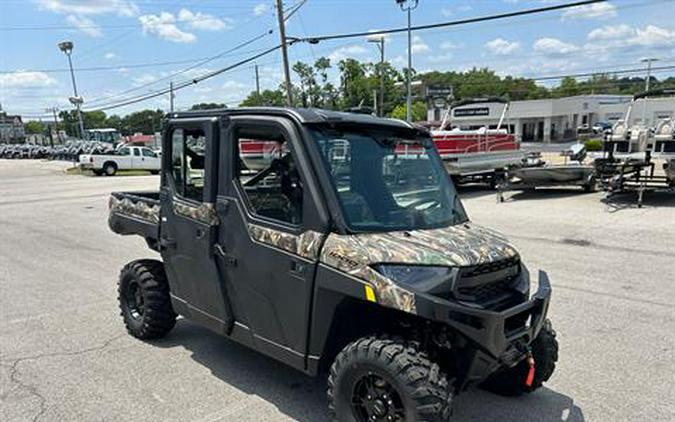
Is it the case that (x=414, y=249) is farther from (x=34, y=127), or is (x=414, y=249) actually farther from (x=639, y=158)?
(x=34, y=127)

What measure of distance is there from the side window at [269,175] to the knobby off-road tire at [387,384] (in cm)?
95

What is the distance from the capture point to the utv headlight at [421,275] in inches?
114

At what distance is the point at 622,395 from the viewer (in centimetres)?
392

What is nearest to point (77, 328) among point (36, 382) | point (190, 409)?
point (36, 382)

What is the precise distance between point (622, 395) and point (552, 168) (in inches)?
496

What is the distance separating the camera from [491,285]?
10.5ft

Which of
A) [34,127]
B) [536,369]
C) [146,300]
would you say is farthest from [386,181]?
[34,127]

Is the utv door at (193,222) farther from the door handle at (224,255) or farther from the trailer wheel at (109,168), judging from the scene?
the trailer wheel at (109,168)

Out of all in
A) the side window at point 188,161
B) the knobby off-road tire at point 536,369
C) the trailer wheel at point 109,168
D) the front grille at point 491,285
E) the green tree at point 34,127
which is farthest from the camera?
the green tree at point 34,127

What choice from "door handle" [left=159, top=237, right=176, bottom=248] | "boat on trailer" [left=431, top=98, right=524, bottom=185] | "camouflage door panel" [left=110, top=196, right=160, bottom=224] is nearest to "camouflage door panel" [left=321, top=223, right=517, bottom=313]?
"door handle" [left=159, top=237, right=176, bottom=248]

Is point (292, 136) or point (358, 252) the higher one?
point (292, 136)

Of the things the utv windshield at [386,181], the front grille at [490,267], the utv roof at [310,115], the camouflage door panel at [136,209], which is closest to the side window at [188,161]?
the utv roof at [310,115]

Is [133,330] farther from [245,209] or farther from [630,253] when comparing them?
[630,253]

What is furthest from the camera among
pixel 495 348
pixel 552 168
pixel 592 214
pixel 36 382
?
pixel 552 168
